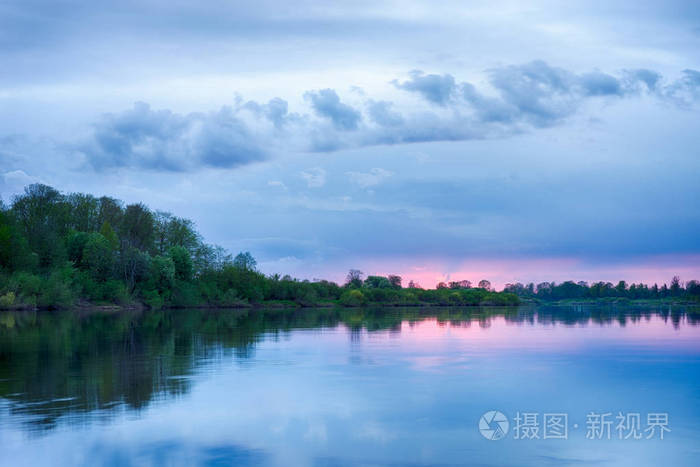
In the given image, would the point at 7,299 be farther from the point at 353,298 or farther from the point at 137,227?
the point at 353,298

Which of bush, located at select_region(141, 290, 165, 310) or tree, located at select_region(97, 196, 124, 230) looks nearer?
bush, located at select_region(141, 290, 165, 310)

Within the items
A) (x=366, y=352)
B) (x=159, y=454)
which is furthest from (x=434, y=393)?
(x=366, y=352)

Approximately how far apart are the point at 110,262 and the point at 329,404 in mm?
69811

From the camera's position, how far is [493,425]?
404 inches

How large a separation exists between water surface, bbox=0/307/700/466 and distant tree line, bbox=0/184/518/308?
1827 inches

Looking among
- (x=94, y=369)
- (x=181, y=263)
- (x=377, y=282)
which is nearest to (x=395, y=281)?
(x=377, y=282)

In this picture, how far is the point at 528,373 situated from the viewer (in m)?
16.2

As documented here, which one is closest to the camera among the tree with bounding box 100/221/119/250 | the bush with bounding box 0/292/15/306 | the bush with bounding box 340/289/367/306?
the bush with bounding box 0/292/15/306

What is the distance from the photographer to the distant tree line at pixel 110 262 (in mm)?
63469

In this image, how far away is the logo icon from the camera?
31.7 feet

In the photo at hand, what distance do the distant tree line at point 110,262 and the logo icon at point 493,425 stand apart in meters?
56.5

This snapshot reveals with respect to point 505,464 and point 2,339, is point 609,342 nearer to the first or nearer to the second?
point 505,464

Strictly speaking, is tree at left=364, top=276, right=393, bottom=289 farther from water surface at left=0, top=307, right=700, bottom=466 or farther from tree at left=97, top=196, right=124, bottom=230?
water surface at left=0, top=307, right=700, bottom=466

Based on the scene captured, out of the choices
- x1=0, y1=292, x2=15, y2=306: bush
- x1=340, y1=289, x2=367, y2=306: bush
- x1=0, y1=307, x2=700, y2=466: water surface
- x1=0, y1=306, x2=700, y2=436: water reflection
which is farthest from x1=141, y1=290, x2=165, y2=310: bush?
x1=0, y1=307, x2=700, y2=466: water surface
